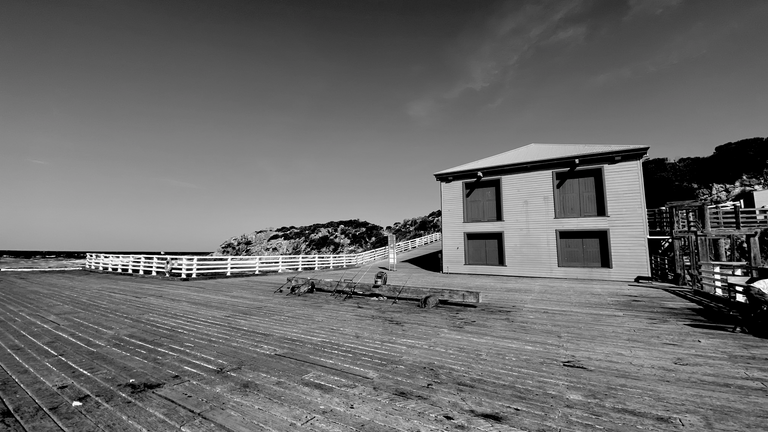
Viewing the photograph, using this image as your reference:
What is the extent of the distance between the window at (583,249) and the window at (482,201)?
4061 mm

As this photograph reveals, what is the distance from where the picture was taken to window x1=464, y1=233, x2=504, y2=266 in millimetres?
19970

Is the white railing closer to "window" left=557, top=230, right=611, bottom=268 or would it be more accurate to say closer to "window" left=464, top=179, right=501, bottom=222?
"window" left=464, top=179, right=501, bottom=222

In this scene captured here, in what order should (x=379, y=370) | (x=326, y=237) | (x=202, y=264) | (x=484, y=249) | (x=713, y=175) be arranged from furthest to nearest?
(x=326, y=237) → (x=713, y=175) → (x=484, y=249) → (x=202, y=264) → (x=379, y=370)

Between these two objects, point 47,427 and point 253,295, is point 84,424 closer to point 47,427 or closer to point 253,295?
point 47,427

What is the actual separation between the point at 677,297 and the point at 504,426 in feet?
41.3

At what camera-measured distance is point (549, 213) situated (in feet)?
61.1

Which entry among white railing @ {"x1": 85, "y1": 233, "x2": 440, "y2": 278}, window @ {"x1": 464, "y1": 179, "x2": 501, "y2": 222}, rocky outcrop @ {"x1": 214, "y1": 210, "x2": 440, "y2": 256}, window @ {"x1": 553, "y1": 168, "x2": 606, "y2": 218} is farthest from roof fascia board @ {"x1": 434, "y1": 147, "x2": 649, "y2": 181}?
rocky outcrop @ {"x1": 214, "y1": 210, "x2": 440, "y2": 256}

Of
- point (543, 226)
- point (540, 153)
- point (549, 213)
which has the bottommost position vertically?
point (543, 226)

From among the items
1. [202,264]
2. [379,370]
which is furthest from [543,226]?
[202,264]

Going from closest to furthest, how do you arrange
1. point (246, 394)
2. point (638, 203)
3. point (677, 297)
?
point (246, 394)
point (677, 297)
point (638, 203)

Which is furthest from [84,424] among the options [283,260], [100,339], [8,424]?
[283,260]

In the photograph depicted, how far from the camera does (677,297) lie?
36.4ft

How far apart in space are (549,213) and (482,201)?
165 inches

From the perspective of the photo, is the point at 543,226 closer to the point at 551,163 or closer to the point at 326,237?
the point at 551,163
